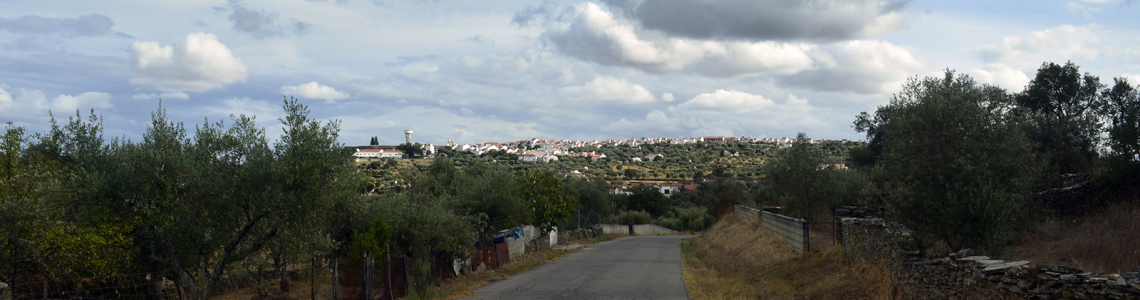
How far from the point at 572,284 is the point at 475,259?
508cm

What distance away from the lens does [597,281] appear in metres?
18.9

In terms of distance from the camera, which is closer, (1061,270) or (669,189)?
(1061,270)

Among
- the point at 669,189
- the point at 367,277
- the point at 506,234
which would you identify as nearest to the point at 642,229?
the point at 669,189

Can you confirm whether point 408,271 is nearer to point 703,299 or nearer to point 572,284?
point 572,284

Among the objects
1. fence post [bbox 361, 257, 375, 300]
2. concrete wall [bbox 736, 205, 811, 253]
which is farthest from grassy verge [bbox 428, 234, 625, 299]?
concrete wall [bbox 736, 205, 811, 253]

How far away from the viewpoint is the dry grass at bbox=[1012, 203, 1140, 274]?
1114 centimetres

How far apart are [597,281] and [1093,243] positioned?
38.5ft

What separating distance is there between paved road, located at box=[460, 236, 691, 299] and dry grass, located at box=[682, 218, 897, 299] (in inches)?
29.1

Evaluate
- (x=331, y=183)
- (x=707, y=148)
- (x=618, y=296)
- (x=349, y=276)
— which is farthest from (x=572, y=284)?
(x=707, y=148)

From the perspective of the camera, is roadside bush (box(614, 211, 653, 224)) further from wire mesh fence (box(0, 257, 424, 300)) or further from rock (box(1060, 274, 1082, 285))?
rock (box(1060, 274, 1082, 285))

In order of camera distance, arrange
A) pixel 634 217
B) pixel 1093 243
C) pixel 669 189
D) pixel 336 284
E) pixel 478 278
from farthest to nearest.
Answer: pixel 669 189, pixel 634 217, pixel 478 278, pixel 336 284, pixel 1093 243

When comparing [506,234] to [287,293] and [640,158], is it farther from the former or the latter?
[640,158]

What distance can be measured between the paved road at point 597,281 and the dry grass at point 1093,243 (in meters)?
7.41

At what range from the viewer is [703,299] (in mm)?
14453
